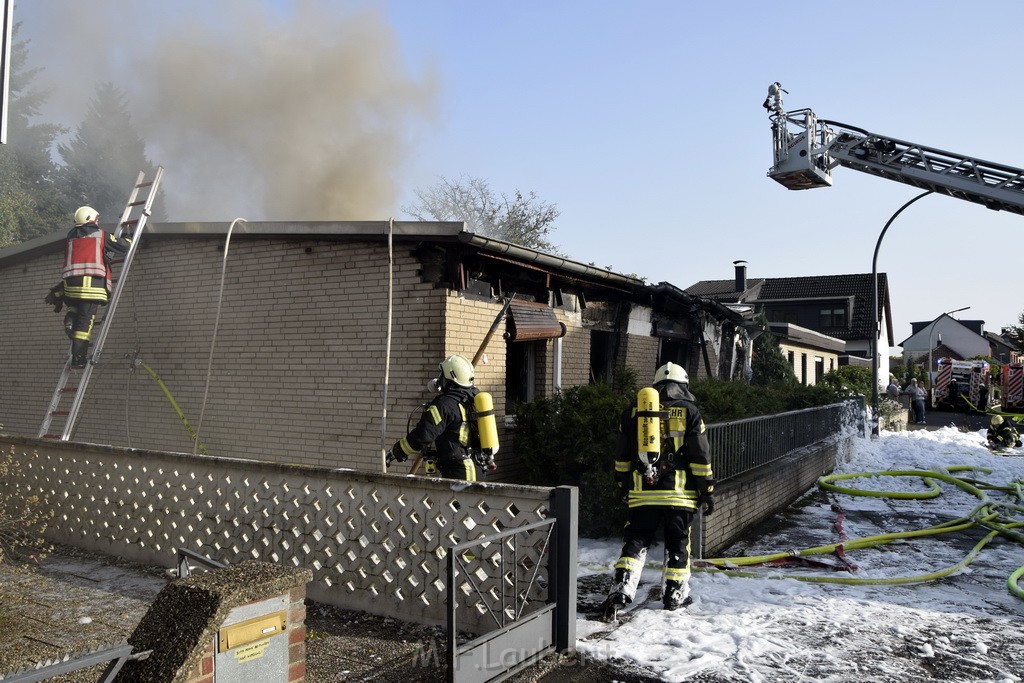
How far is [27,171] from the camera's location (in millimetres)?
41094

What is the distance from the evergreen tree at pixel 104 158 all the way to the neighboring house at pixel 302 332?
34235 mm

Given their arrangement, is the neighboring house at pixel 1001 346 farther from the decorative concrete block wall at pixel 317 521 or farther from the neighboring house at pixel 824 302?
the decorative concrete block wall at pixel 317 521

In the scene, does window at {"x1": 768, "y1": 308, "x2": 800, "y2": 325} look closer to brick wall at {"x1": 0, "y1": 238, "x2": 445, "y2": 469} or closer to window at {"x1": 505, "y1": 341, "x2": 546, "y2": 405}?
window at {"x1": 505, "y1": 341, "x2": 546, "y2": 405}

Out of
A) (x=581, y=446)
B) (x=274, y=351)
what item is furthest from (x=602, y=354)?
(x=274, y=351)

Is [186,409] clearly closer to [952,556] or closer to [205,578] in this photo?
[205,578]

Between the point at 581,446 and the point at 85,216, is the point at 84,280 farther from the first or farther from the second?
the point at 581,446

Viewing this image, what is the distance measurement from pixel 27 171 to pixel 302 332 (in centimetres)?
4136

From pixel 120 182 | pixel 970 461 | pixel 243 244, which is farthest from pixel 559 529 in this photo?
pixel 120 182

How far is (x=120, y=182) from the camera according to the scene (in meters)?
46.8

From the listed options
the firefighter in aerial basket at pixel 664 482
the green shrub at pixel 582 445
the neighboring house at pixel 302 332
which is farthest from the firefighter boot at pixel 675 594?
the neighboring house at pixel 302 332

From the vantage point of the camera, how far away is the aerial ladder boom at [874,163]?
11.8 m

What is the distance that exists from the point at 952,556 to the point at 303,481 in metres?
6.17

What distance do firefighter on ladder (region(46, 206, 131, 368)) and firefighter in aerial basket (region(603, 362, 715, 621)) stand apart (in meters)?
6.52

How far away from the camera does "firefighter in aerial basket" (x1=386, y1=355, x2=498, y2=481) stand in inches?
241
